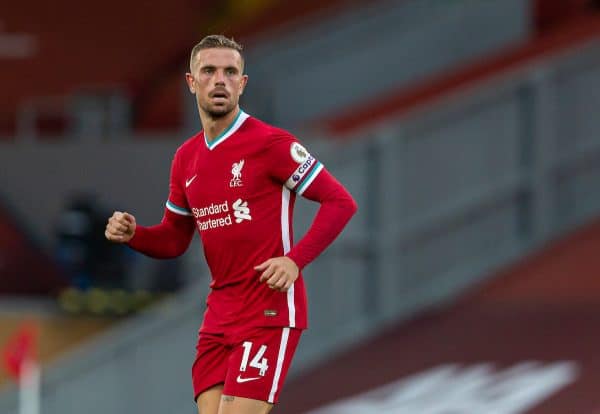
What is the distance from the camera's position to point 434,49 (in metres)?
18.4

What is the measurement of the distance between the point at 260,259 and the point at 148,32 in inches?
639

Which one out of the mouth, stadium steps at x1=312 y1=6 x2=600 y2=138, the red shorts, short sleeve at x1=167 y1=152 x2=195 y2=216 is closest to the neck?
the mouth

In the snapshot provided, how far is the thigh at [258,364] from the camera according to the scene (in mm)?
5809

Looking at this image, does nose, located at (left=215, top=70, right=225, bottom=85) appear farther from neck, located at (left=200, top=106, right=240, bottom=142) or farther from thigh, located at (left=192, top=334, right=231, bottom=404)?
thigh, located at (left=192, top=334, right=231, bottom=404)

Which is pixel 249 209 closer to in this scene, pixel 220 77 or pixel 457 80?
pixel 220 77

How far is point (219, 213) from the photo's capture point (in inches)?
233

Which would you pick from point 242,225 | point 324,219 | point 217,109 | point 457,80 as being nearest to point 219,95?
point 217,109

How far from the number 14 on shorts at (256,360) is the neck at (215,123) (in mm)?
867

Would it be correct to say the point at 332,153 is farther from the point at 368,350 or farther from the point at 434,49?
the point at 434,49

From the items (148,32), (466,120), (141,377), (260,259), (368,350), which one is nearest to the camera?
(260,259)

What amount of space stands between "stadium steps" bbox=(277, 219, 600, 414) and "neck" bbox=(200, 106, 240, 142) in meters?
5.64

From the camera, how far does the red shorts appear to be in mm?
5816

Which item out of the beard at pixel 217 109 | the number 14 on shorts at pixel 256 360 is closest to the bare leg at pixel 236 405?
the number 14 on shorts at pixel 256 360

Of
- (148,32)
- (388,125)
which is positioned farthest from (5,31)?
(388,125)
